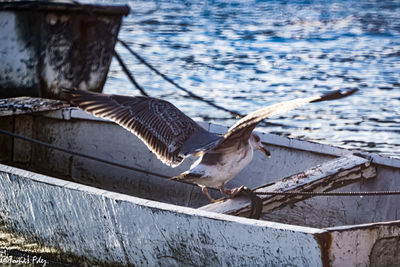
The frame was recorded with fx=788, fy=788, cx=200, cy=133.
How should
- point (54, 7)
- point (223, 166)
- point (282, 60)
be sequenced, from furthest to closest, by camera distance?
point (282, 60)
point (54, 7)
point (223, 166)

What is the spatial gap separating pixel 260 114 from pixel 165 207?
0.73 metres

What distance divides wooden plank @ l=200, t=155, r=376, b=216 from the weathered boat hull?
3418mm

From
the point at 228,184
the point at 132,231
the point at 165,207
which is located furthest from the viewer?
the point at 228,184

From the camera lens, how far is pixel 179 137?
4.86 meters

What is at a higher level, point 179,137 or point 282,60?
point 179,137

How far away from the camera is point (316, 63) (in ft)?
43.1

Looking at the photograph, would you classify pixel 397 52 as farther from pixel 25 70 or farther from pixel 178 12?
pixel 25 70

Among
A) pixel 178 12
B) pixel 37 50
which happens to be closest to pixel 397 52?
pixel 178 12

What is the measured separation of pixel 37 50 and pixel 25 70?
0.23 m

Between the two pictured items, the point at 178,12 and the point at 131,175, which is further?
the point at 178,12

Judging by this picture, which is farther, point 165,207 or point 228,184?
point 228,184

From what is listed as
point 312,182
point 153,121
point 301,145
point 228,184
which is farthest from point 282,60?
point 153,121

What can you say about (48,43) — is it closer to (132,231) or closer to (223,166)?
(223,166)

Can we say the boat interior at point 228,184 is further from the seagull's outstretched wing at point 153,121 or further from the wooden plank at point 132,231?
the wooden plank at point 132,231
